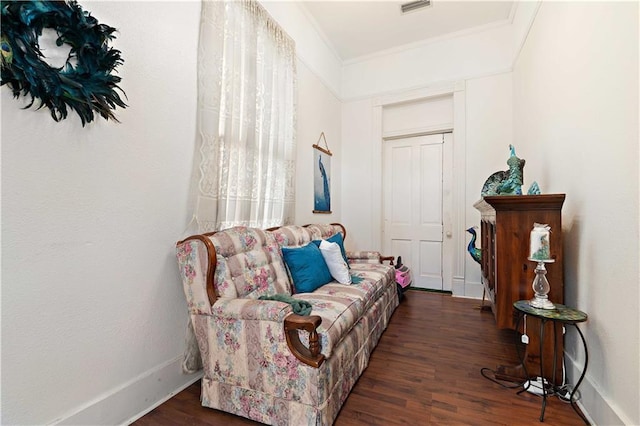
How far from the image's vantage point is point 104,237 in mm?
1461

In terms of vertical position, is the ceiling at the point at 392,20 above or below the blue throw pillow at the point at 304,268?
above

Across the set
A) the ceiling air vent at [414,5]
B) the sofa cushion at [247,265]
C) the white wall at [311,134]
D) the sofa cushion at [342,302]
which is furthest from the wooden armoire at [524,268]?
the ceiling air vent at [414,5]

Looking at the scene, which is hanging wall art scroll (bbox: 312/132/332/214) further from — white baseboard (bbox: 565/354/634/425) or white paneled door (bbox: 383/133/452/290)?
white baseboard (bbox: 565/354/634/425)

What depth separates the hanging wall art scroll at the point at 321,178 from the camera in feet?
12.4

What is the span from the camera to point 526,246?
198cm

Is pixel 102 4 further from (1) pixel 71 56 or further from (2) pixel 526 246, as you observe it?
(2) pixel 526 246

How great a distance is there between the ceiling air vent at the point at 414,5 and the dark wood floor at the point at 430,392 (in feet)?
11.7

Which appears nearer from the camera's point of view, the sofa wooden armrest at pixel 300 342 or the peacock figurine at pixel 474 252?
the sofa wooden armrest at pixel 300 342

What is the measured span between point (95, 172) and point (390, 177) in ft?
12.6

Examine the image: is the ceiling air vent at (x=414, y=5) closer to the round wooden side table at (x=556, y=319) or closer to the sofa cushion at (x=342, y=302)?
the sofa cushion at (x=342, y=302)

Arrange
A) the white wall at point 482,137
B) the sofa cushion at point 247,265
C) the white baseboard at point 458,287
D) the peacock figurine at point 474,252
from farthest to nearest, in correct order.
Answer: the white baseboard at point 458,287, the white wall at point 482,137, the peacock figurine at point 474,252, the sofa cushion at point 247,265

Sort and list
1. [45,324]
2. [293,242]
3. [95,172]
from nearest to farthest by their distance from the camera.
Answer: [45,324], [95,172], [293,242]

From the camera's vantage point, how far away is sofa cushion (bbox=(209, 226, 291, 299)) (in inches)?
68.2

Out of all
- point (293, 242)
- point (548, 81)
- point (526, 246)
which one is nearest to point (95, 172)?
point (293, 242)
